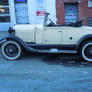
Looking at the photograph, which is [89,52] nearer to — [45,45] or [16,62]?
[45,45]

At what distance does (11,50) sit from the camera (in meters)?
5.44

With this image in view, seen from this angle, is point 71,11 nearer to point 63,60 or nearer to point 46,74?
point 63,60

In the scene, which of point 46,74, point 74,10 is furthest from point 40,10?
point 46,74

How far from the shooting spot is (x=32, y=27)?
5.54 metres

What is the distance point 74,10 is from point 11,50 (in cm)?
738

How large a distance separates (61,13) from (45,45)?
19.7 ft

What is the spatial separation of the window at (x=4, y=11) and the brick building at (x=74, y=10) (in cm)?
380

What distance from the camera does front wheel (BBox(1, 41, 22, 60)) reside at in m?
5.39

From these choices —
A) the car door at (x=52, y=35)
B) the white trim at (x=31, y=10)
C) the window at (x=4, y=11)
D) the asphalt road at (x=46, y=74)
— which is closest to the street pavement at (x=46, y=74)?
the asphalt road at (x=46, y=74)

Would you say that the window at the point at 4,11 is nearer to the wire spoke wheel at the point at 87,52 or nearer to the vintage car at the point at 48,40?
the vintage car at the point at 48,40

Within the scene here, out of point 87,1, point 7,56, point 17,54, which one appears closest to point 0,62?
point 7,56

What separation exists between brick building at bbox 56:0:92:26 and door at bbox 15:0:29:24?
8.00ft

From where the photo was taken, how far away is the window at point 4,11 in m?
10.9

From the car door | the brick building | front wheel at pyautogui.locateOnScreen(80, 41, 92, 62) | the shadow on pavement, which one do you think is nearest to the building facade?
the brick building
